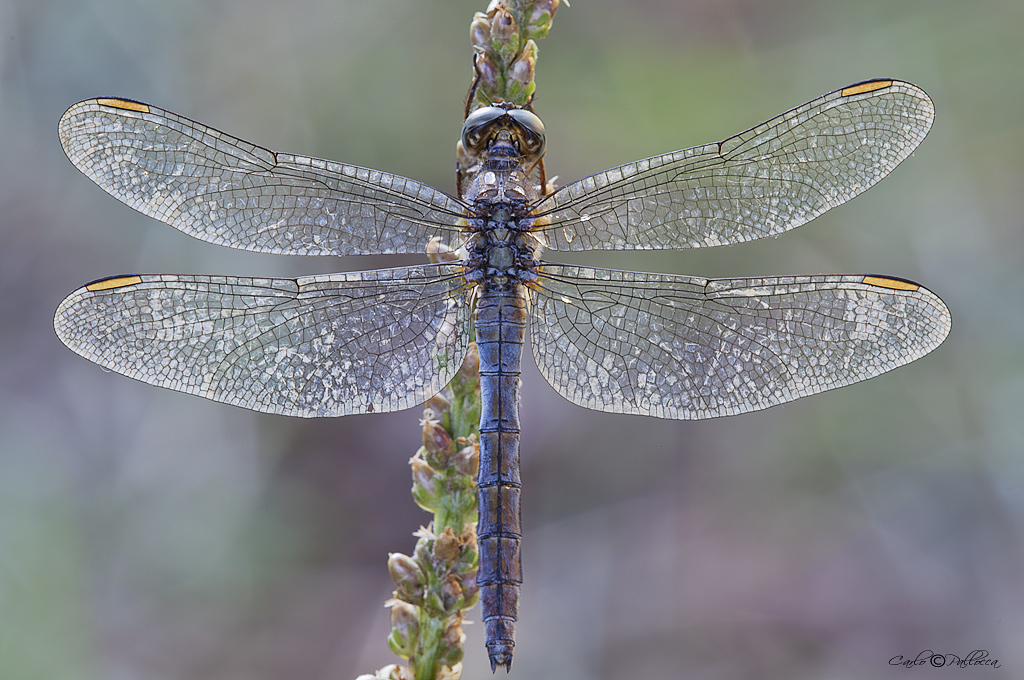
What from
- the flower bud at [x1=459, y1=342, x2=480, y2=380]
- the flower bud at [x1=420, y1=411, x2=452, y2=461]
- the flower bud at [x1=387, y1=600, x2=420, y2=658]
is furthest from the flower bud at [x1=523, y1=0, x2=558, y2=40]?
the flower bud at [x1=387, y1=600, x2=420, y2=658]

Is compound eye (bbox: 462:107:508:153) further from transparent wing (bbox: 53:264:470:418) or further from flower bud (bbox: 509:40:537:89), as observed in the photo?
transparent wing (bbox: 53:264:470:418)

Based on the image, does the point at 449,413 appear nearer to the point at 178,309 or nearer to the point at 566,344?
the point at 566,344

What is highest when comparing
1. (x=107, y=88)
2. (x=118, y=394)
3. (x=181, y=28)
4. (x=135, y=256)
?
(x=181, y=28)

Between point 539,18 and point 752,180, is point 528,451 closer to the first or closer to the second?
point 752,180

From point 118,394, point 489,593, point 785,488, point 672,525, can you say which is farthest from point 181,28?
point 785,488

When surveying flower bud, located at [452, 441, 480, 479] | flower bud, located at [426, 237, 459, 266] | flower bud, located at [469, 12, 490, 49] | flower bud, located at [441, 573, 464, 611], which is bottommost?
flower bud, located at [441, 573, 464, 611]

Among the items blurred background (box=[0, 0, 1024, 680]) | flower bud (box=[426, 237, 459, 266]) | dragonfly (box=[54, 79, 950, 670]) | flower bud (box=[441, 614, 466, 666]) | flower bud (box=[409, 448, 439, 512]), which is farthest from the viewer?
blurred background (box=[0, 0, 1024, 680])

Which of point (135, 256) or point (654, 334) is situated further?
point (135, 256)

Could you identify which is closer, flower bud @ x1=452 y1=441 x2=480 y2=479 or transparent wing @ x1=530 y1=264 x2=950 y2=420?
flower bud @ x1=452 y1=441 x2=480 y2=479
